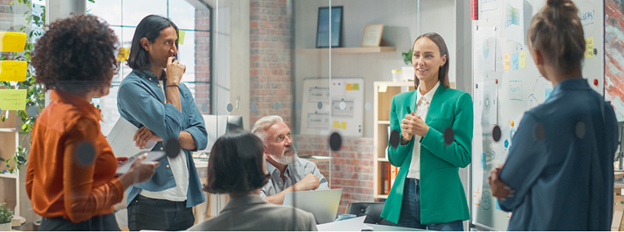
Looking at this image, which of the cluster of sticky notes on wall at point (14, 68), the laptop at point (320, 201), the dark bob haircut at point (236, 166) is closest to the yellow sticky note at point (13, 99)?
the cluster of sticky notes on wall at point (14, 68)

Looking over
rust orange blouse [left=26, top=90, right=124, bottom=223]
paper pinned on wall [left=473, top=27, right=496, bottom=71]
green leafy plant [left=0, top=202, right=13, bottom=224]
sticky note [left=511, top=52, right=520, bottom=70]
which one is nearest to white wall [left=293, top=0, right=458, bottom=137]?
paper pinned on wall [left=473, top=27, right=496, bottom=71]

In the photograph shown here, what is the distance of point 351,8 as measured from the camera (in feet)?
6.31

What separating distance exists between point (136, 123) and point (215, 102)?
31 centimetres

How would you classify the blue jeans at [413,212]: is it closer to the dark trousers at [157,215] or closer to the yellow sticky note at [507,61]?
the yellow sticky note at [507,61]

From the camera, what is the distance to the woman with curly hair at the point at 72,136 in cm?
141

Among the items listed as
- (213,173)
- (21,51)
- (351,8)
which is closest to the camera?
(213,173)

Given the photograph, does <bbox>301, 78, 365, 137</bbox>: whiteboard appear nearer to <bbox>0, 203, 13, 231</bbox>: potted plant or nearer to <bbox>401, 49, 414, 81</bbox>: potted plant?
<bbox>401, 49, 414, 81</bbox>: potted plant

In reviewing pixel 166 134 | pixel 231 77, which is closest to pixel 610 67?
pixel 231 77

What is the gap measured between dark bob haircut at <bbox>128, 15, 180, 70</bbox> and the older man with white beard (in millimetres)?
483

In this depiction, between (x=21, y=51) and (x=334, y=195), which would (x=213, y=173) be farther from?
(x=21, y=51)

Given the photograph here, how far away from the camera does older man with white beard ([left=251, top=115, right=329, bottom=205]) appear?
1766 mm

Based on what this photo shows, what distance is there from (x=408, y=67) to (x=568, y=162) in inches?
27.3

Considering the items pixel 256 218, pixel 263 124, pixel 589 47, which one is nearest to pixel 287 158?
pixel 263 124

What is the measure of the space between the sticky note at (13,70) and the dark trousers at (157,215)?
0.71m
